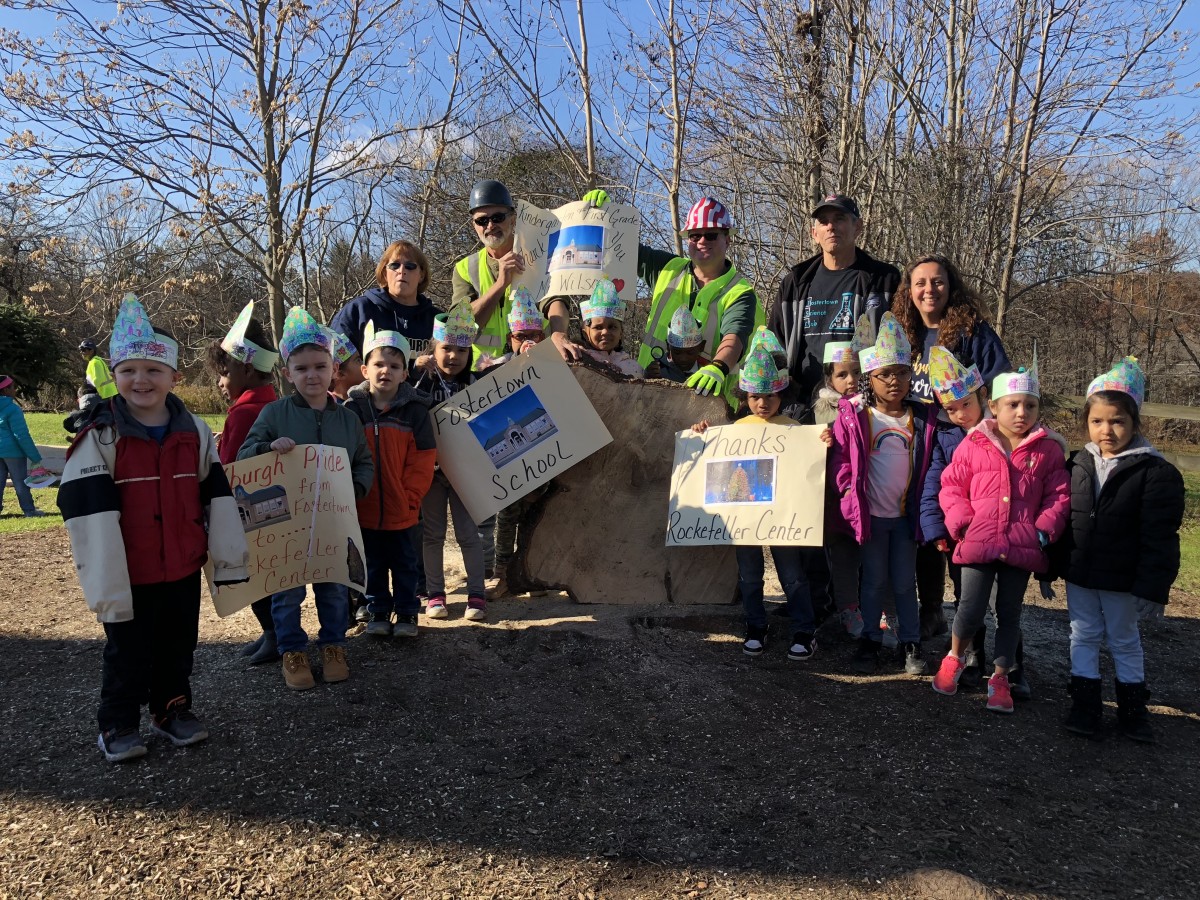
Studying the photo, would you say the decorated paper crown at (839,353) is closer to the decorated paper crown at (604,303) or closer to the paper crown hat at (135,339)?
the decorated paper crown at (604,303)

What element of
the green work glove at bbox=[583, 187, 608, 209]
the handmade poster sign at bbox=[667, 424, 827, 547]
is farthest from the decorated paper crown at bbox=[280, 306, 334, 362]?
the green work glove at bbox=[583, 187, 608, 209]

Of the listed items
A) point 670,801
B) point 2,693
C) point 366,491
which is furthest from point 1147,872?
point 2,693

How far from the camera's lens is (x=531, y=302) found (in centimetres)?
513

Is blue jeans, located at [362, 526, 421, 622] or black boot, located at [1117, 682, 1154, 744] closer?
black boot, located at [1117, 682, 1154, 744]

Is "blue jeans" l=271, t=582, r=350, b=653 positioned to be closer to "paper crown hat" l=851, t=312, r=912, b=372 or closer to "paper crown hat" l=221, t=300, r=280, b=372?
"paper crown hat" l=221, t=300, r=280, b=372

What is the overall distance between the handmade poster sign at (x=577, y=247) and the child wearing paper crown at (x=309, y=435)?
185cm

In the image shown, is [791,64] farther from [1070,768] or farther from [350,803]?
[350,803]

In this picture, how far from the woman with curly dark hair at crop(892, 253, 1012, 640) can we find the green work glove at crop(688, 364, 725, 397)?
101 cm

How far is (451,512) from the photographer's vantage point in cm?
489

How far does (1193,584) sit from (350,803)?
738cm

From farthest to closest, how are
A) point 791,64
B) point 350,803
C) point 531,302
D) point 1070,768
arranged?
point 791,64
point 531,302
point 1070,768
point 350,803

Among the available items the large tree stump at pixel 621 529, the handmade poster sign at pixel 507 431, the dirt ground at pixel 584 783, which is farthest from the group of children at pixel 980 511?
the handmade poster sign at pixel 507 431

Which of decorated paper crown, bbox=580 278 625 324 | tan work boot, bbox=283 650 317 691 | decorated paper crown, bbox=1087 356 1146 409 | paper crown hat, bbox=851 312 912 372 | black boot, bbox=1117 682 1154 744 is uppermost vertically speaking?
decorated paper crown, bbox=580 278 625 324

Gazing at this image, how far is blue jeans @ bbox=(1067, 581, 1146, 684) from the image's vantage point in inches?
151
